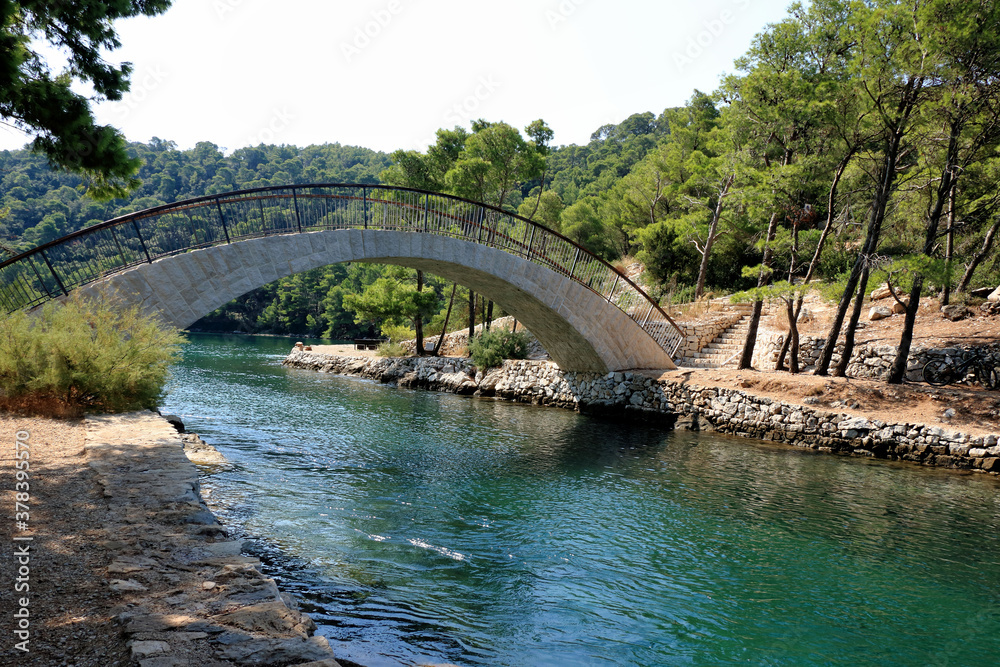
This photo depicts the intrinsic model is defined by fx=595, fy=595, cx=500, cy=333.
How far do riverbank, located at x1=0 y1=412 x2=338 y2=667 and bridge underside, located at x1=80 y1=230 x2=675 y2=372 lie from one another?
4.34 metres

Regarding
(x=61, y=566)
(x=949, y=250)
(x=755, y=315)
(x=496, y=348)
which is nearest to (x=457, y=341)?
(x=496, y=348)

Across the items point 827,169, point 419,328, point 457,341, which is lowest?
point 457,341

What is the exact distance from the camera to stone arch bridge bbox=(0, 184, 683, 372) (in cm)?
979

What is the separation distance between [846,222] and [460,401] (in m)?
13.0

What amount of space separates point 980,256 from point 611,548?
1725 cm

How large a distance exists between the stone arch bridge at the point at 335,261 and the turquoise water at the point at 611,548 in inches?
137

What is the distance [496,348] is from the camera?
75.0 ft

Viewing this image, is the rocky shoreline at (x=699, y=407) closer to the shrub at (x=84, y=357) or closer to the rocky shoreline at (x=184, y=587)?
the shrub at (x=84, y=357)

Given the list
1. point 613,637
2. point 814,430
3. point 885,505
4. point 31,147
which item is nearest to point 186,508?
point 613,637

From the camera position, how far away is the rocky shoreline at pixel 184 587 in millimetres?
3133

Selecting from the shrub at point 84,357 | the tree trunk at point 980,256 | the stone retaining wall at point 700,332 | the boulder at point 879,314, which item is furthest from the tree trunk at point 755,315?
the shrub at point 84,357

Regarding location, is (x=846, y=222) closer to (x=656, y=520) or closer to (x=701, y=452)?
(x=701, y=452)

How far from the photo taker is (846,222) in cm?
1661

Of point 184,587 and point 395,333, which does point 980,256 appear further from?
point 395,333
